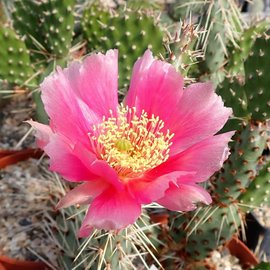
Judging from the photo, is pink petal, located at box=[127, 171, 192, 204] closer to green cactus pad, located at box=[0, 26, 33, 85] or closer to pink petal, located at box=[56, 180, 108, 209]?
pink petal, located at box=[56, 180, 108, 209]

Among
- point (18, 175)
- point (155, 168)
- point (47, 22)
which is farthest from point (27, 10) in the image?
point (155, 168)

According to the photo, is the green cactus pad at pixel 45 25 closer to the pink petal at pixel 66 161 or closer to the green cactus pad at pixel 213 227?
the green cactus pad at pixel 213 227

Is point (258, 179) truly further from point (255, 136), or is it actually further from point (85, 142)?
point (85, 142)

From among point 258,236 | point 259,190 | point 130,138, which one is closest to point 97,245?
point 130,138

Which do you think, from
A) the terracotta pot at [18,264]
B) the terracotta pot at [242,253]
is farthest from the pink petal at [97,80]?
the terracotta pot at [242,253]

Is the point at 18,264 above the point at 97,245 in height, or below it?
below

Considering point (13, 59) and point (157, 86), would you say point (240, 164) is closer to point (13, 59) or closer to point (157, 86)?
point (157, 86)
